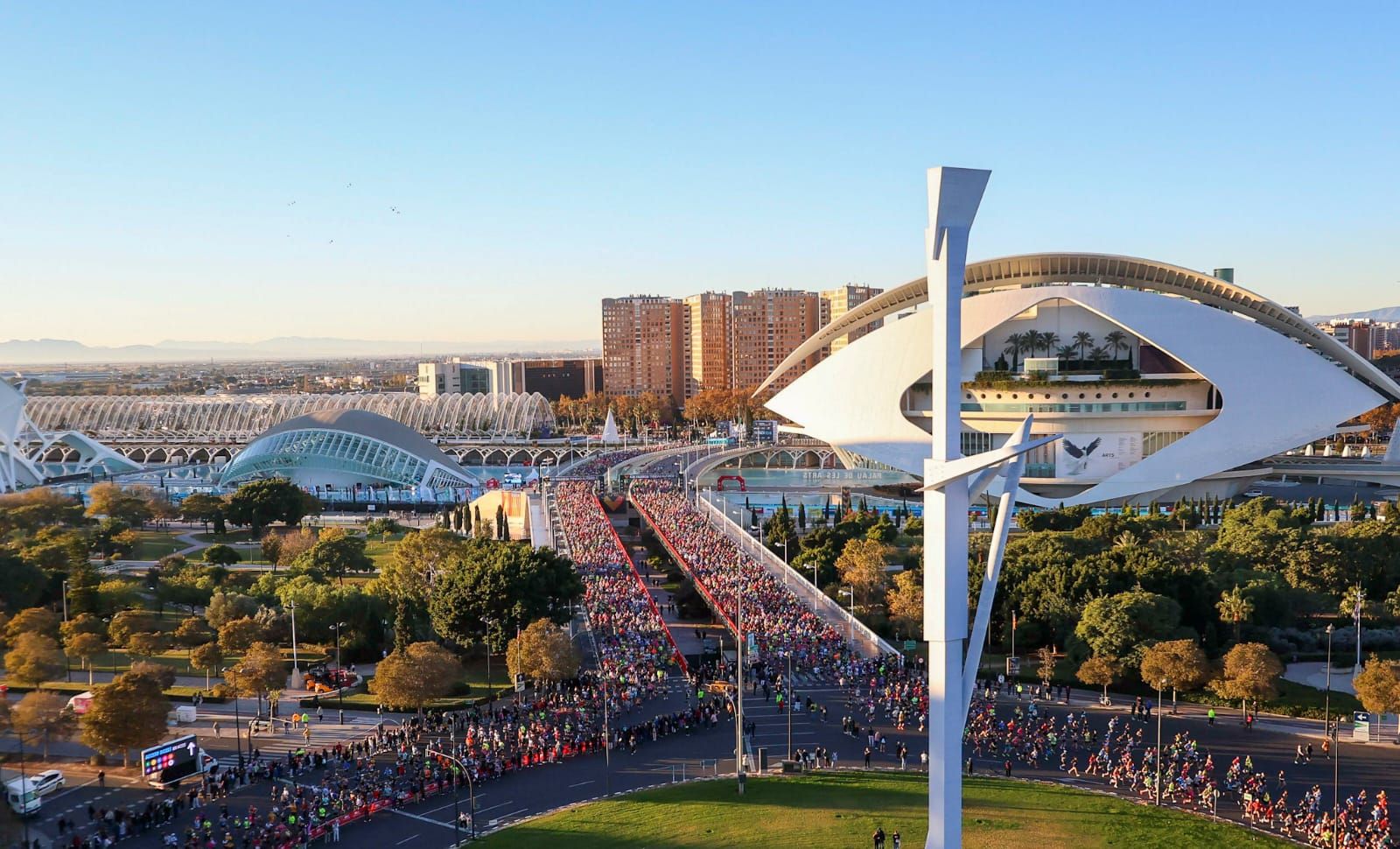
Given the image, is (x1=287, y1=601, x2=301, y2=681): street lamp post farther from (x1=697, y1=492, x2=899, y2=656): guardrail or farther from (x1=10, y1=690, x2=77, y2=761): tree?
Result: (x1=697, y1=492, x2=899, y2=656): guardrail

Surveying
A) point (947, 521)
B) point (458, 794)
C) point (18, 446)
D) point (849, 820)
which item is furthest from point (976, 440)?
point (18, 446)

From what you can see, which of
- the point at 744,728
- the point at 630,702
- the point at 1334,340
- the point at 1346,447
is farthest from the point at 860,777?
the point at 1346,447

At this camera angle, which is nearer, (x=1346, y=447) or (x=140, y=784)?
(x=140, y=784)

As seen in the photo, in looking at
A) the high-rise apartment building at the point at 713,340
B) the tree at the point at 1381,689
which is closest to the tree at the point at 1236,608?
the tree at the point at 1381,689

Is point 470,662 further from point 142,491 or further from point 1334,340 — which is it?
point 1334,340

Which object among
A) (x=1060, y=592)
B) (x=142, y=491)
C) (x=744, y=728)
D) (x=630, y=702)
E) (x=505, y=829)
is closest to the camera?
(x=505, y=829)

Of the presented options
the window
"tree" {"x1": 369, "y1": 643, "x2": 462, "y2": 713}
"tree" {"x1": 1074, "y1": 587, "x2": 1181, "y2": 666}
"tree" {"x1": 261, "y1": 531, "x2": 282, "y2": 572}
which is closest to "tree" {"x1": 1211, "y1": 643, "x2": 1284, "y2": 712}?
"tree" {"x1": 1074, "y1": 587, "x2": 1181, "y2": 666}

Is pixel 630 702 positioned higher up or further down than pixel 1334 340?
further down
